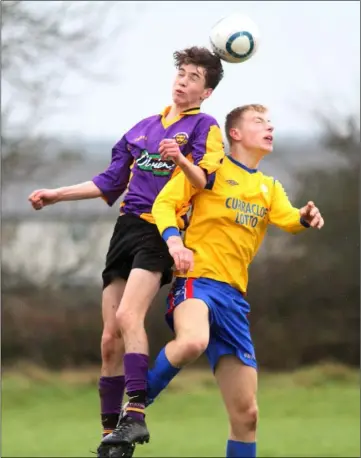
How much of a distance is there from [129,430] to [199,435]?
8.85 metres

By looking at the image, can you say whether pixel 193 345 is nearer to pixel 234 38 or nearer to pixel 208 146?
pixel 208 146

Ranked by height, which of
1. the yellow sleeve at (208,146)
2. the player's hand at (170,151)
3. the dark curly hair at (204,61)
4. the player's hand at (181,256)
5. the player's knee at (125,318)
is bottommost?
the player's knee at (125,318)

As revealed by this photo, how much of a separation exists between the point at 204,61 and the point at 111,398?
1.69 m

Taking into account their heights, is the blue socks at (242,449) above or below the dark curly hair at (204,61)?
below

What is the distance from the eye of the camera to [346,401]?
1711cm

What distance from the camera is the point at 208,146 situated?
19.9 feet

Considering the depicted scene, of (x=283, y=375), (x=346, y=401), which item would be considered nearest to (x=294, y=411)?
(x=346, y=401)

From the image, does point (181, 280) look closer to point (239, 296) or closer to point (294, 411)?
point (239, 296)

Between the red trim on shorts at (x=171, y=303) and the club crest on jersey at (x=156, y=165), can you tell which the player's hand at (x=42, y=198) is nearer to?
the club crest on jersey at (x=156, y=165)

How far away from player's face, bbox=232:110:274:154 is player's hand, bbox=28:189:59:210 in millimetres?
949

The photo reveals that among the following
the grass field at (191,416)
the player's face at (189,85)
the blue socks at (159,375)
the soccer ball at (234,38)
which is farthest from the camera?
the grass field at (191,416)

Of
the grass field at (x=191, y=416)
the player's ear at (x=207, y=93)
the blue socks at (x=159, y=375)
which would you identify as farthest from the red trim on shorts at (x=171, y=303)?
the grass field at (x=191, y=416)

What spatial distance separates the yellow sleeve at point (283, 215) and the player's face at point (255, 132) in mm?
236

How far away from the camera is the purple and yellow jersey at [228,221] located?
6.17m
